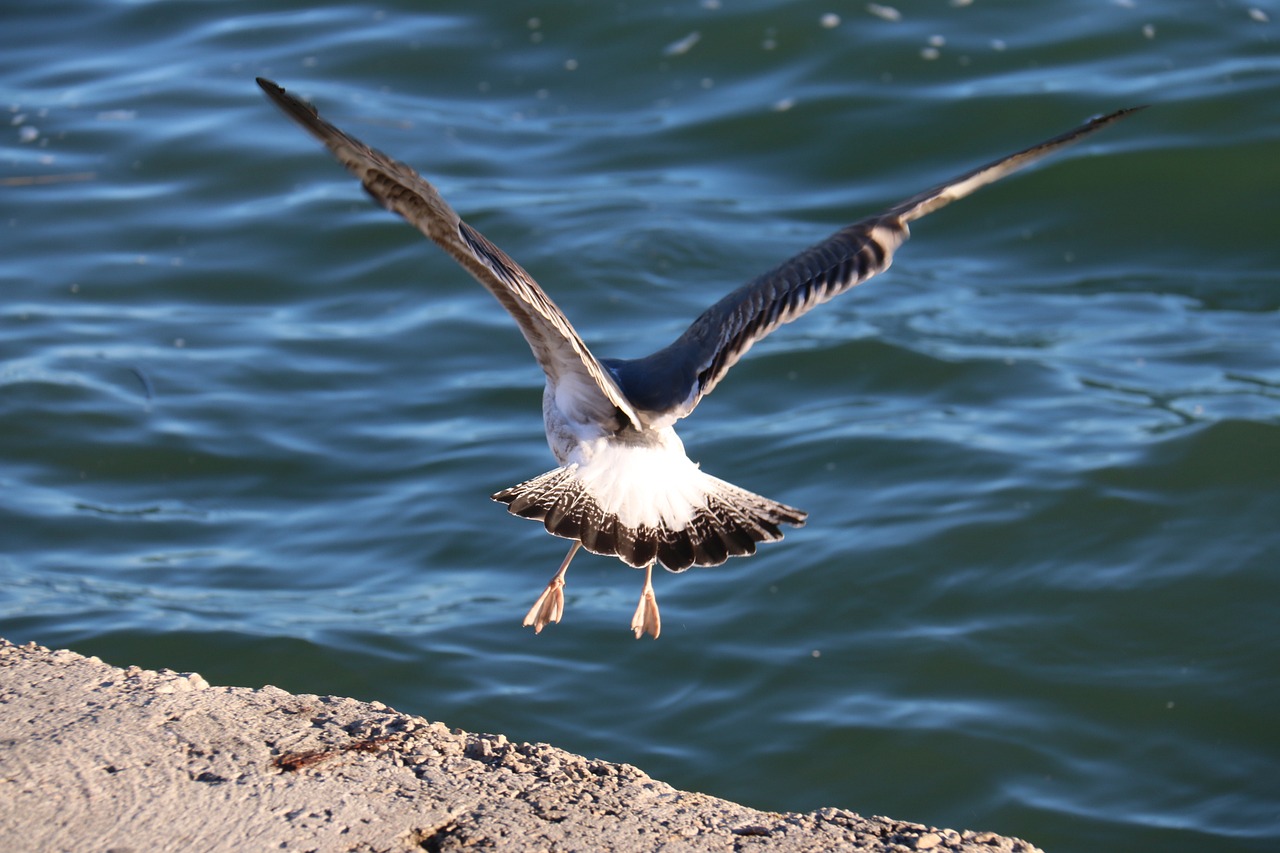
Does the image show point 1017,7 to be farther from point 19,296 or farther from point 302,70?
point 19,296

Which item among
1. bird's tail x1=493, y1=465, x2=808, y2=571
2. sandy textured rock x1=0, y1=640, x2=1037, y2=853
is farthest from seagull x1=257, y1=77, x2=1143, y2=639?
sandy textured rock x1=0, y1=640, x2=1037, y2=853

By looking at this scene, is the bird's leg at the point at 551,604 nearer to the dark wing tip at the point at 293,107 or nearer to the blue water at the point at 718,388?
the blue water at the point at 718,388

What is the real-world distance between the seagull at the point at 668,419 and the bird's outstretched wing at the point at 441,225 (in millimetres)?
40

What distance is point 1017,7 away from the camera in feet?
41.7

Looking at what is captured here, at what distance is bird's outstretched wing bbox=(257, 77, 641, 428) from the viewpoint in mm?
3490

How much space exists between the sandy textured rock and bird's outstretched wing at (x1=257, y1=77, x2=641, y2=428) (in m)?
1.07

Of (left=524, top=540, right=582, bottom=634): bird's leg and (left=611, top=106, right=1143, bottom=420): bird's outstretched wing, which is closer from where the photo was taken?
(left=611, top=106, right=1143, bottom=420): bird's outstretched wing

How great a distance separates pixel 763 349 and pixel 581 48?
4533mm

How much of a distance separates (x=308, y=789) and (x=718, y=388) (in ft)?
19.2

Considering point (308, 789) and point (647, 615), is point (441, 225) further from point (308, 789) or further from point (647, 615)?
point (647, 615)

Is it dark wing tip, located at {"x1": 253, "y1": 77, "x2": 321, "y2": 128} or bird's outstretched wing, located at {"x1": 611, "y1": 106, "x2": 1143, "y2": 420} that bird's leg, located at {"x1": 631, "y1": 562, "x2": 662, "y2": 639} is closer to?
bird's outstretched wing, located at {"x1": 611, "y1": 106, "x2": 1143, "y2": 420}

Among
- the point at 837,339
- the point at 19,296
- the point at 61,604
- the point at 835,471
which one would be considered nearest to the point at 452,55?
the point at 19,296

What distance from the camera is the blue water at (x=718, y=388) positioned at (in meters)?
6.16

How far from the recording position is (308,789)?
3395 millimetres
